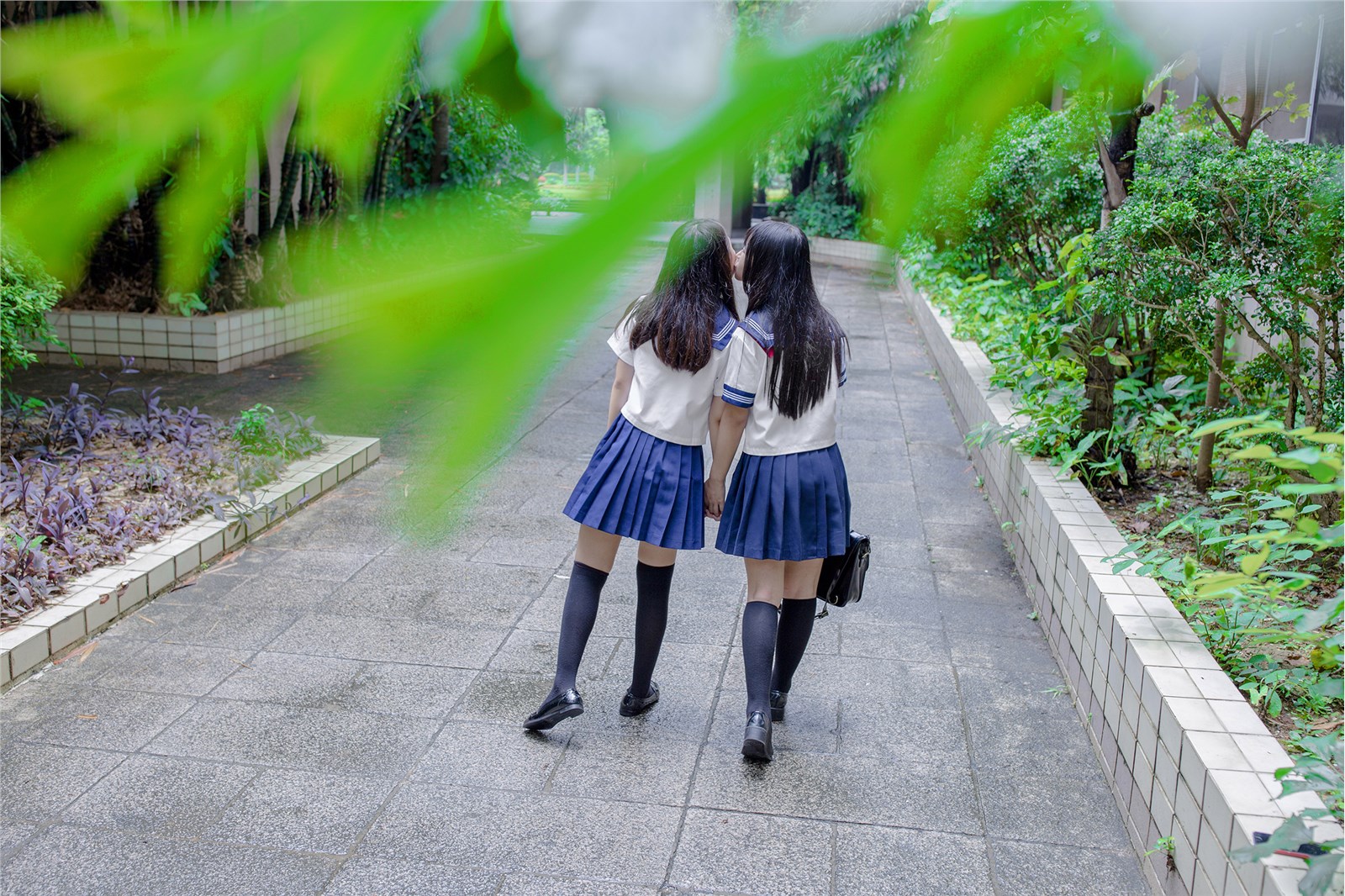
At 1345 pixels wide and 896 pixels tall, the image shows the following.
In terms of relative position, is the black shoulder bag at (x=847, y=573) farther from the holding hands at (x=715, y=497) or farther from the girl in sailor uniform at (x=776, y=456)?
the holding hands at (x=715, y=497)

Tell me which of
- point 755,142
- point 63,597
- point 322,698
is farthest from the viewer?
point 63,597

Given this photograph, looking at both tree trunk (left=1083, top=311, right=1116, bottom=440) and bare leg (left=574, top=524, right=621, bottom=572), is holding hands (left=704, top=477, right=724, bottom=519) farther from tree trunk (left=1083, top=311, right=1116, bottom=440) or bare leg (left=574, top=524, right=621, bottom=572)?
tree trunk (left=1083, top=311, right=1116, bottom=440)

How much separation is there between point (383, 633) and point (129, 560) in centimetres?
102

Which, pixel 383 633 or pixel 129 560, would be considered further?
pixel 129 560

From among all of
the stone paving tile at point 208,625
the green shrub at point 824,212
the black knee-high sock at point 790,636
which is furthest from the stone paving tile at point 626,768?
the green shrub at point 824,212

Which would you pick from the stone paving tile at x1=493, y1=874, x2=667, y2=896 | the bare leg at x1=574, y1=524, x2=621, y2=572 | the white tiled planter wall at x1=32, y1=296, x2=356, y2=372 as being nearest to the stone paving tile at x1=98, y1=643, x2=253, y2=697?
the bare leg at x1=574, y1=524, x2=621, y2=572

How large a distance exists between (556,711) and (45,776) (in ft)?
4.17

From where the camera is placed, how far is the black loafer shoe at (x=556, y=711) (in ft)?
9.64

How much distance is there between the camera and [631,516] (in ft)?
9.46

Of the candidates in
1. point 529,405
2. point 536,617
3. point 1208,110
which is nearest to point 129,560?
point 536,617

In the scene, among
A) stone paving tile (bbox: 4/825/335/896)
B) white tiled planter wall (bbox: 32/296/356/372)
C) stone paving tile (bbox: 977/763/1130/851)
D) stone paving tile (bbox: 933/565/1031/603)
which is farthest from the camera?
white tiled planter wall (bbox: 32/296/356/372)

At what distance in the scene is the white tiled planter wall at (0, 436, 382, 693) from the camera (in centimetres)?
324

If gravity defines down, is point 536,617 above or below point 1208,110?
below

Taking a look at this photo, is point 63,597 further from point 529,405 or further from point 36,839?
point 529,405
